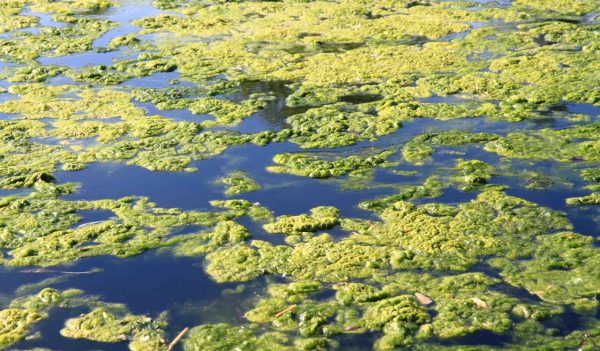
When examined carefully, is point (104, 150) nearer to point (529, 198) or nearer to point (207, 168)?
point (207, 168)

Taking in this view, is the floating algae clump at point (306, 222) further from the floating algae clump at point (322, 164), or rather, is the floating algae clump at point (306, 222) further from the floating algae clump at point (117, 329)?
the floating algae clump at point (117, 329)

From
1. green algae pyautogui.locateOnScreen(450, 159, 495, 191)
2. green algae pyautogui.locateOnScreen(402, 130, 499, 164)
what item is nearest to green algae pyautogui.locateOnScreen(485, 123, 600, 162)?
green algae pyautogui.locateOnScreen(402, 130, 499, 164)

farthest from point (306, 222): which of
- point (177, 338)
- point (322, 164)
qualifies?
point (177, 338)

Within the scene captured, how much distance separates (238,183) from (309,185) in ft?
2.11

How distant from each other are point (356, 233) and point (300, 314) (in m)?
1.09

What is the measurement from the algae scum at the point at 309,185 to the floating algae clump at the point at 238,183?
0.12ft

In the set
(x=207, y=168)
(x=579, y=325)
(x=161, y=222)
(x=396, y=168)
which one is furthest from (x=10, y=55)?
(x=579, y=325)

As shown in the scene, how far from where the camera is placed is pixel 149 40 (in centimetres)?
1046

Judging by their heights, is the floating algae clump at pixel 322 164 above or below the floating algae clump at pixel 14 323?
above

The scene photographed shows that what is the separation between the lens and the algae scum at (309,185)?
14.8 feet

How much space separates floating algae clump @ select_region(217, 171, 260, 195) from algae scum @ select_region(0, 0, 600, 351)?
→ 4 centimetres

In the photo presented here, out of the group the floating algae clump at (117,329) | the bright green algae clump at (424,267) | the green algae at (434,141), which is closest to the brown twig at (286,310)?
the bright green algae clump at (424,267)

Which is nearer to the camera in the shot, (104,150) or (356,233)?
(356,233)

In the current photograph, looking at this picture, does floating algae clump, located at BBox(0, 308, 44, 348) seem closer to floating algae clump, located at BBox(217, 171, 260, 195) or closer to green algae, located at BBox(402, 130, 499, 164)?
floating algae clump, located at BBox(217, 171, 260, 195)
